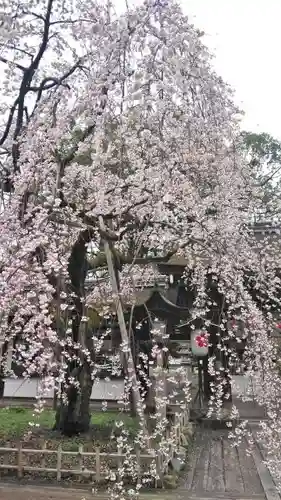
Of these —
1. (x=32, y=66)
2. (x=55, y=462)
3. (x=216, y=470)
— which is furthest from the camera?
(x=216, y=470)

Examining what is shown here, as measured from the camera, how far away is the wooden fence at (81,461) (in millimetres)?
5840

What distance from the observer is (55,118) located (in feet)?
15.2

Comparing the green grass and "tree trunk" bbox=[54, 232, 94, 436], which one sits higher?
"tree trunk" bbox=[54, 232, 94, 436]

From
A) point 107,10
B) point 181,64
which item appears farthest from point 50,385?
point 107,10

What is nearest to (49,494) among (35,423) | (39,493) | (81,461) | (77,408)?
(39,493)

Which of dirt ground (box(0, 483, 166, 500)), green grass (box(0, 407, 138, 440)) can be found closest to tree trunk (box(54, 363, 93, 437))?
green grass (box(0, 407, 138, 440))

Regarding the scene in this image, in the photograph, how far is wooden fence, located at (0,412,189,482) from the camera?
584 centimetres

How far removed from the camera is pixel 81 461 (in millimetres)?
6027

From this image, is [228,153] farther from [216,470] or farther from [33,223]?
[216,470]

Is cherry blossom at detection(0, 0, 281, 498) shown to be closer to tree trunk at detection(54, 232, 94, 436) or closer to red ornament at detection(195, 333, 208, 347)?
tree trunk at detection(54, 232, 94, 436)

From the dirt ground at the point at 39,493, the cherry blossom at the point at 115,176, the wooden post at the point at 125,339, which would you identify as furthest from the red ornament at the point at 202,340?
the dirt ground at the point at 39,493

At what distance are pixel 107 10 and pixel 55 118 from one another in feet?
3.73

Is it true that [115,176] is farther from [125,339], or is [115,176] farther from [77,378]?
[77,378]

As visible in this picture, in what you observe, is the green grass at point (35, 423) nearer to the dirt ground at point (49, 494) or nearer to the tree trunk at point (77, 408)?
the tree trunk at point (77, 408)
